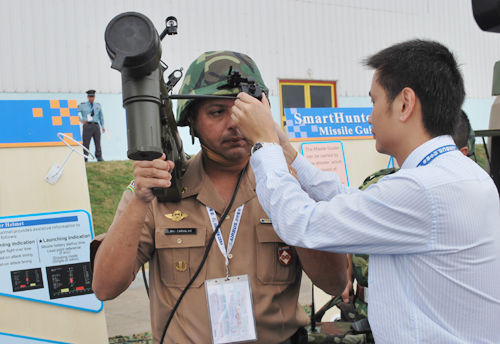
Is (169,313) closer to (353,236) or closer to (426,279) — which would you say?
(353,236)

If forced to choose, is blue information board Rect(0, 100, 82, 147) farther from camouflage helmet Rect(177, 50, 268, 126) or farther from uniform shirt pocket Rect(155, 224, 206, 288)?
uniform shirt pocket Rect(155, 224, 206, 288)

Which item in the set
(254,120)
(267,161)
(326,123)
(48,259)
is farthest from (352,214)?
(326,123)

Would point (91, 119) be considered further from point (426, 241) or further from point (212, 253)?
point (426, 241)

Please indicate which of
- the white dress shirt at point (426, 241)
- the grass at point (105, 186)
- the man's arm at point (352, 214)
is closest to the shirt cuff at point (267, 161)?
the man's arm at point (352, 214)

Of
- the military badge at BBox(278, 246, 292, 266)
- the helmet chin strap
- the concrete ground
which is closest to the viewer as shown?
the military badge at BBox(278, 246, 292, 266)

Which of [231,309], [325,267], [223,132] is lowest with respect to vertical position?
[231,309]

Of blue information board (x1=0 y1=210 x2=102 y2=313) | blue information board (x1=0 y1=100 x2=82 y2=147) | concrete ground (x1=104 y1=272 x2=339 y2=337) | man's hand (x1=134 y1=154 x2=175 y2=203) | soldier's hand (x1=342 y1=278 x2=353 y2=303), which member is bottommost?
concrete ground (x1=104 y1=272 x2=339 y2=337)

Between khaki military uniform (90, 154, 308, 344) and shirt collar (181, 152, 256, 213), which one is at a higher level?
shirt collar (181, 152, 256, 213)

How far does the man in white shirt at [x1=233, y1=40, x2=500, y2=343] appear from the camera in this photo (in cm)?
132

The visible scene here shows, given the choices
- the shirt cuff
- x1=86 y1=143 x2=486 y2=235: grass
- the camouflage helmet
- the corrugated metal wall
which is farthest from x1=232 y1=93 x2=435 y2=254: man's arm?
the corrugated metal wall

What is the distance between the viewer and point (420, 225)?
1.31m

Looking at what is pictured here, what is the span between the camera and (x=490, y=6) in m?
1.34

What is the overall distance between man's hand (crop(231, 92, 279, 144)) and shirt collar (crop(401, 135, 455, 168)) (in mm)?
401

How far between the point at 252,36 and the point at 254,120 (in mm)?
11077
